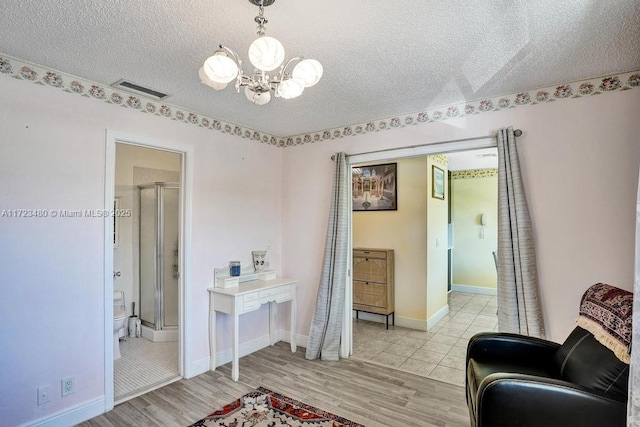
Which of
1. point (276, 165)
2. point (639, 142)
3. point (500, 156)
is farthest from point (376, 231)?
point (639, 142)

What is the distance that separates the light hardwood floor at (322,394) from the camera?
7.79ft

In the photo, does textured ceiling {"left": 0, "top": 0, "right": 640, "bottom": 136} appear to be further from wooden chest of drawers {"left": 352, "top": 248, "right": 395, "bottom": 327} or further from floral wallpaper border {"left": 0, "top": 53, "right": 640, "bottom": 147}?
wooden chest of drawers {"left": 352, "top": 248, "right": 395, "bottom": 327}

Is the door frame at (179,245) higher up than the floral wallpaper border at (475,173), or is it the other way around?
the floral wallpaper border at (475,173)

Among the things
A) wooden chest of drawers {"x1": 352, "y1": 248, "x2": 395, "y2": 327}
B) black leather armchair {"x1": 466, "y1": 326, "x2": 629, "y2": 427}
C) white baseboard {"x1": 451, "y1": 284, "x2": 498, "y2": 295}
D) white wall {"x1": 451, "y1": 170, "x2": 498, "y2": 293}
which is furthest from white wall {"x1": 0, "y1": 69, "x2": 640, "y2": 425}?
white baseboard {"x1": 451, "y1": 284, "x2": 498, "y2": 295}

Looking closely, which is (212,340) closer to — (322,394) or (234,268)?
(234,268)

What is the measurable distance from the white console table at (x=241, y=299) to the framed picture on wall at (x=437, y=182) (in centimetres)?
237

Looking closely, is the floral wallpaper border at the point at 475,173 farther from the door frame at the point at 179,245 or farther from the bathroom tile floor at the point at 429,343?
the door frame at the point at 179,245

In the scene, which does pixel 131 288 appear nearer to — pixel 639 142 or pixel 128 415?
pixel 128 415

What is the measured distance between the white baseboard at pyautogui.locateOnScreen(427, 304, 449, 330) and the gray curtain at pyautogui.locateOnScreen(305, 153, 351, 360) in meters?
1.61

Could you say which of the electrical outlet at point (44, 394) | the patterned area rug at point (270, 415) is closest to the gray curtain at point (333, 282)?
the patterned area rug at point (270, 415)

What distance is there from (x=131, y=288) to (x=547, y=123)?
A: 4695 millimetres

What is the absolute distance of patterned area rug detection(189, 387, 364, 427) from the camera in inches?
91.0

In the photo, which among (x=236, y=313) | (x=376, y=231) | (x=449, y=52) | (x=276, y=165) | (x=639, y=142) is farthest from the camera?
(x=376, y=231)

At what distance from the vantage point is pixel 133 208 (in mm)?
4270
